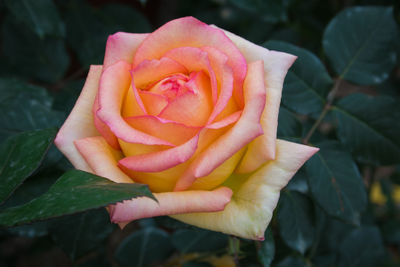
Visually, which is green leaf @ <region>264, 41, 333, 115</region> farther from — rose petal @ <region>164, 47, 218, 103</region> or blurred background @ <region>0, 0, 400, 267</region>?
rose petal @ <region>164, 47, 218, 103</region>

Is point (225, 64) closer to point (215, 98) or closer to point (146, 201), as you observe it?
point (215, 98)

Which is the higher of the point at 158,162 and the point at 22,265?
the point at 158,162

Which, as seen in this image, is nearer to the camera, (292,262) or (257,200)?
(257,200)

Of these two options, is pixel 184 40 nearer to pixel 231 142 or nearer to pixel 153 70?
pixel 153 70

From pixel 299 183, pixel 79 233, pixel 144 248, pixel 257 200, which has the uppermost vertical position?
pixel 257 200

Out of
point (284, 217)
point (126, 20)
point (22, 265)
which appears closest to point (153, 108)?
point (284, 217)

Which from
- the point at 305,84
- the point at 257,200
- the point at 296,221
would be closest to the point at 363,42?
the point at 305,84

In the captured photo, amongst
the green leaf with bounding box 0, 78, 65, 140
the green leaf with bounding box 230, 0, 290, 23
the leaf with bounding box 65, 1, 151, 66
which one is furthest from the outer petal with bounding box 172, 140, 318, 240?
the leaf with bounding box 65, 1, 151, 66

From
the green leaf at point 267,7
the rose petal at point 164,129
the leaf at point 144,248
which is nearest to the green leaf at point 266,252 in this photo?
the rose petal at point 164,129
